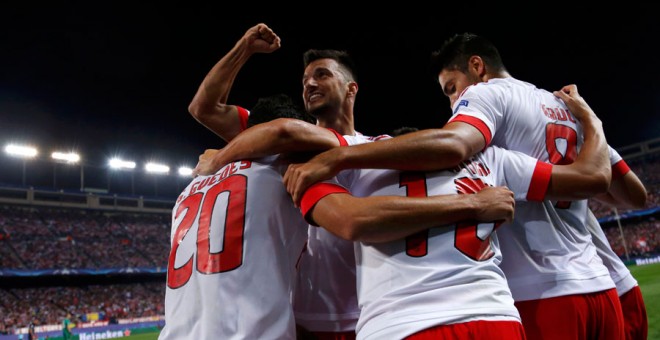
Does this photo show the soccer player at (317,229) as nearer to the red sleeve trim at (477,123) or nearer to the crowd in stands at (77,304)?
the red sleeve trim at (477,123)

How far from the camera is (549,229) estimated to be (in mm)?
2881

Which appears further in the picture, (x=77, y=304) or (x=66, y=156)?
(x=66, y=156)

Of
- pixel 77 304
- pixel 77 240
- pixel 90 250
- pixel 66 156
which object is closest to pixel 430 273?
pixel 77 304

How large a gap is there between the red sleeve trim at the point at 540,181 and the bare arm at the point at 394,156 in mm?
423

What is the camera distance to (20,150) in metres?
42.2

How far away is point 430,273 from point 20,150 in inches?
1903

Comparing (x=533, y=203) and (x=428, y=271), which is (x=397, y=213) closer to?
(x=428, y=271)

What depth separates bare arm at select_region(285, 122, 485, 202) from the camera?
2.20m

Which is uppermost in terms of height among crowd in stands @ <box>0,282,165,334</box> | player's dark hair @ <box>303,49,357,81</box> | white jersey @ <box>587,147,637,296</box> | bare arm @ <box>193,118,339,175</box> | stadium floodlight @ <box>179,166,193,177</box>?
stadium floodlight @ <box>179,166,193,177</box>

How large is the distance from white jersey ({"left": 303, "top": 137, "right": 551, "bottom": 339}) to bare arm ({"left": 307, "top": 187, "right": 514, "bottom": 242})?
0.22 feet

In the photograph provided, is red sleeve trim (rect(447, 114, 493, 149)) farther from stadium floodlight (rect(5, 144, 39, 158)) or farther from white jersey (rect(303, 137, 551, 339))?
stadium floodlight (rect(5, 144, 39, 158))

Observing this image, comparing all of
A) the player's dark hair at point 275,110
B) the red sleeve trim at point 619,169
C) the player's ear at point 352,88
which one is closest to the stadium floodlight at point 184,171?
the player's ear at point 352,88

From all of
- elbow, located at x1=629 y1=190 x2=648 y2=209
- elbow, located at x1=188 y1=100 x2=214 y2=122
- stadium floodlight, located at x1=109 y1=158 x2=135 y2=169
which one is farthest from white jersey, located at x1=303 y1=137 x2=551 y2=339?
stadium floodlight, located at x1=109 y1=158 x2=135 y2=169

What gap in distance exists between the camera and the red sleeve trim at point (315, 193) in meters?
2.18
